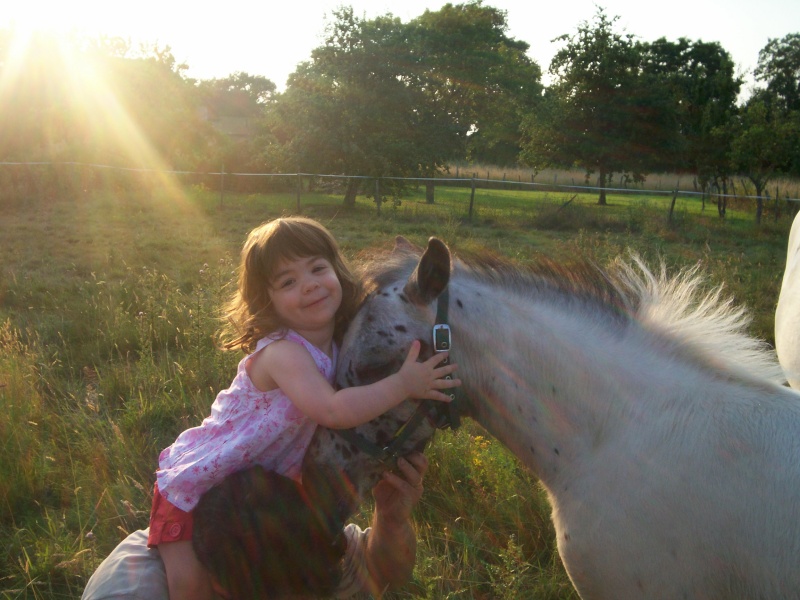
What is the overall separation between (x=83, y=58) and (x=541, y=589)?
3449 cm

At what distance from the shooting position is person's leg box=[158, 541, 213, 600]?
2273 millimetres

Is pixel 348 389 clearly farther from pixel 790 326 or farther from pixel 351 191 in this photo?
pixel 351 191

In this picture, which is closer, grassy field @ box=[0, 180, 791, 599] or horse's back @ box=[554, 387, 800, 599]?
horse's back @ box=[554, 387, 800, 599]

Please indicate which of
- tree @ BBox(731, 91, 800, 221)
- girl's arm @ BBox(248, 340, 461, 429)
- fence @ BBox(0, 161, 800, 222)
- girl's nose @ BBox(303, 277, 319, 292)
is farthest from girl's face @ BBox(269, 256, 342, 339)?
tree @ BBox(731, 91, 800, 221)

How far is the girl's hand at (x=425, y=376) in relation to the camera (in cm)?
196

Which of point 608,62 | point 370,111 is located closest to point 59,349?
point 370,111

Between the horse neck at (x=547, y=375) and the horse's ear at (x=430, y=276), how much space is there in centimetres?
12

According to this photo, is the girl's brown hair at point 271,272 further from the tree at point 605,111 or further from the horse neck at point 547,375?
the tree at point 605,111

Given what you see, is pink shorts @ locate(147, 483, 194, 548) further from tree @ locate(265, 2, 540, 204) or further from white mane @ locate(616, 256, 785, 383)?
tree @ locate(265, 2, 540, 204)

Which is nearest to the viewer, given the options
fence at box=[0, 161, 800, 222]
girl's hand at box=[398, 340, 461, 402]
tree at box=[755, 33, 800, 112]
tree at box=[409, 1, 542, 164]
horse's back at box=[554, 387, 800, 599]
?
horse's back at box=[554, 387, 800, 599]

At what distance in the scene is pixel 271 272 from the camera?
232cm

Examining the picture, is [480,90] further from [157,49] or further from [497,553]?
[497,553]

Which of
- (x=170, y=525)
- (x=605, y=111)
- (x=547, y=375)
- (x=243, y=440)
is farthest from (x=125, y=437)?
(x=605, y=111)

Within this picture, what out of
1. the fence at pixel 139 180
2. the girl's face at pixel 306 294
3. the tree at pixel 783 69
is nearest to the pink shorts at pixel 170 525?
the girl's face at pixel 306 294
